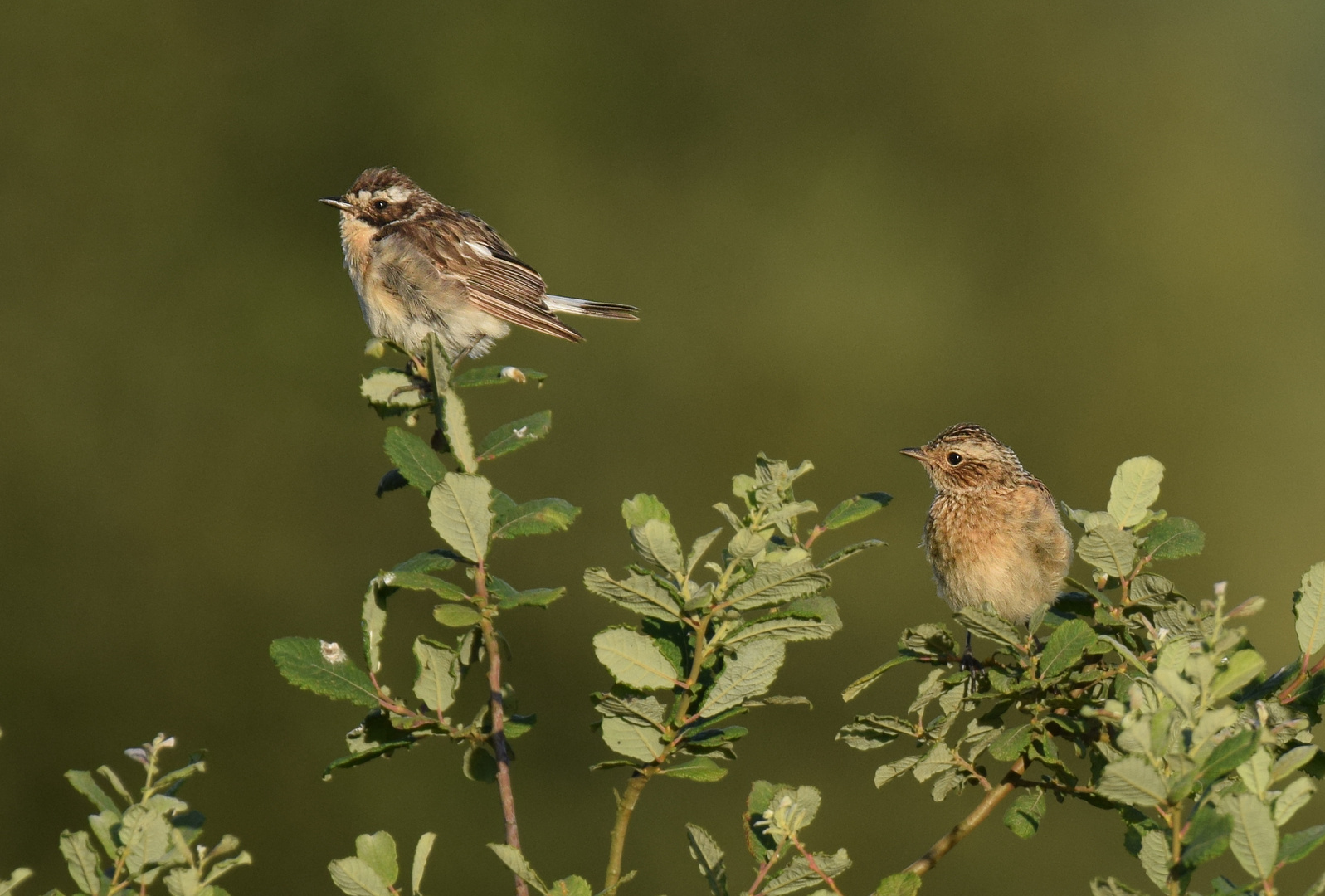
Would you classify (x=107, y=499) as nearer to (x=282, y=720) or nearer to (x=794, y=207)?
(x=282, y=720)

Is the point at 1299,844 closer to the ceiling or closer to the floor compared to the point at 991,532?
closer to the ceiling

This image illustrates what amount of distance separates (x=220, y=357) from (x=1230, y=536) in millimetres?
21531

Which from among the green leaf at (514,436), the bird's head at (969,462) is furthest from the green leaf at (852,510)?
the bird's head at (969,462)

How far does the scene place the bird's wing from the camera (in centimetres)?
899

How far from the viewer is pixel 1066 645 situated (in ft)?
11.6

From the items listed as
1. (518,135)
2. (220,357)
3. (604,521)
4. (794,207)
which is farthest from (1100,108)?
(220,357)

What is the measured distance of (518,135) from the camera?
3269 cm

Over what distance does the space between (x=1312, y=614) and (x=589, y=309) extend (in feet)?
22.1

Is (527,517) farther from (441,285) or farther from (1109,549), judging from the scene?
(441,285)

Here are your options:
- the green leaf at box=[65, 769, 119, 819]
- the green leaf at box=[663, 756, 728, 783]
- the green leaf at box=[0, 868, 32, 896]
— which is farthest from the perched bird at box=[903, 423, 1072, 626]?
the green leaf at box=[0, 868, 32, 896]

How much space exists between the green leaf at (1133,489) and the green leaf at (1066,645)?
299 mm

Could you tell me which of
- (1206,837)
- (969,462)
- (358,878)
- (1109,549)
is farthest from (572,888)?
(969,462)

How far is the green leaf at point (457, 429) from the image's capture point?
10.1ft

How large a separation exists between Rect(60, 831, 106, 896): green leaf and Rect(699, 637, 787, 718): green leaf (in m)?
1.25
